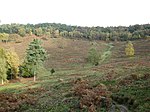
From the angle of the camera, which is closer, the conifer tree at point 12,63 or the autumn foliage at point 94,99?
the autumn foliage at point 94,99

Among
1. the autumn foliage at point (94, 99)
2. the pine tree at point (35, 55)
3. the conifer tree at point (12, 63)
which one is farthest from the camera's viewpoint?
the conifer tree at point (12, 63)

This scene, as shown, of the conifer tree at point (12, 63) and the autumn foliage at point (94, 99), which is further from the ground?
the autumn foliage at point (94, 99)

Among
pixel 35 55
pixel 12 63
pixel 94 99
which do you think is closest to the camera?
pixel 94 99

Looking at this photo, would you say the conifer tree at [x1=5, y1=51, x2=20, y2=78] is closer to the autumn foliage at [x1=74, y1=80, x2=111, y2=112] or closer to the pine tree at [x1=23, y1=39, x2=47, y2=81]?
the pine tree at [x1=23, y1=39, x2=47, y2=81]

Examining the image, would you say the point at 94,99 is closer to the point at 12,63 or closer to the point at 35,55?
the point at 35,55

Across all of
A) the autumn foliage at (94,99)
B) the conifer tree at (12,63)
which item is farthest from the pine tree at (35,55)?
the autumn foliage at (94,99)

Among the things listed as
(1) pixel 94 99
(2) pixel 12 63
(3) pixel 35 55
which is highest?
(3) pixel 35 55

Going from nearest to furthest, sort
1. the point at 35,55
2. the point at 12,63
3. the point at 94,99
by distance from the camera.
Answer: the point at 94,99
the point at 35,55
the point at 12,63

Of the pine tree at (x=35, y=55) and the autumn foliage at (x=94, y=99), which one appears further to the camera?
the pine tree at (x=35, y=55)

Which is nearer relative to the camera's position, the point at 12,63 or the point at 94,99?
A: the point at 94,99

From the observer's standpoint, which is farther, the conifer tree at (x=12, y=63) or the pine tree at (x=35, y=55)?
the conifer tree at (x=12, y=63)

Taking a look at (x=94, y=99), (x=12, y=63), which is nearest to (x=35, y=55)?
(x=12, y=63)

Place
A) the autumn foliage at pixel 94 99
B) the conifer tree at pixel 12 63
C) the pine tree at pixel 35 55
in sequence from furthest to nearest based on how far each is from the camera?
the conifer tree at pixel 12 63 → the pine tree at pixel 35 55 → the autumn foliage at pixel 94 99

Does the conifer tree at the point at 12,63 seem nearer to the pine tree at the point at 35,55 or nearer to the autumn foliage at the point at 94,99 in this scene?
the pine tree at the point at 35,55
